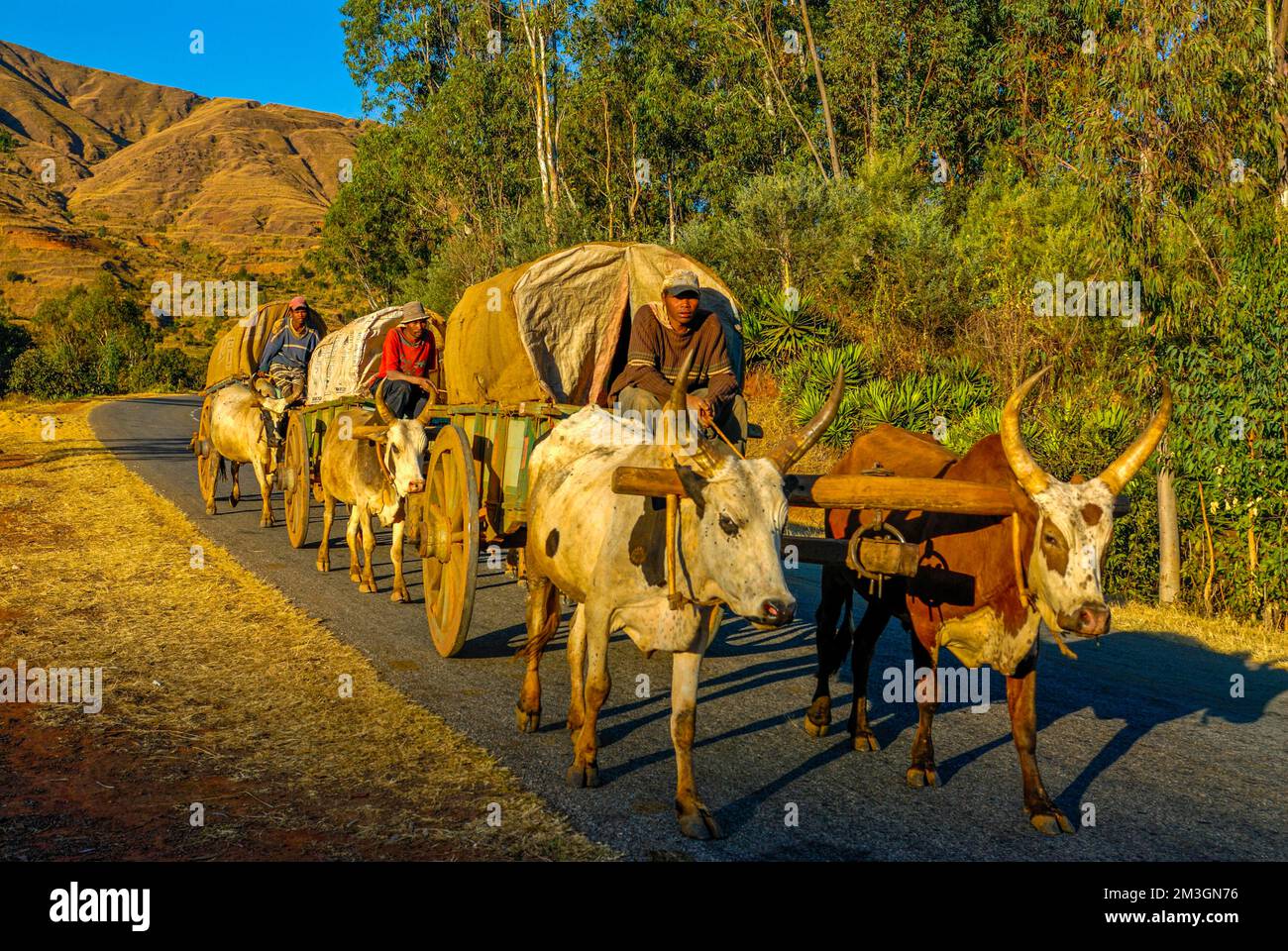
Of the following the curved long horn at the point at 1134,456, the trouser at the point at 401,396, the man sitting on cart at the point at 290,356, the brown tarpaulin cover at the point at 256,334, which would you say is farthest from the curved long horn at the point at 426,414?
the brown tarpaulin cover at the point at 256,334

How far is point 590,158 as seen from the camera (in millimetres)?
39281

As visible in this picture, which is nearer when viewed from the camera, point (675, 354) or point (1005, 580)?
point (1005, 580)

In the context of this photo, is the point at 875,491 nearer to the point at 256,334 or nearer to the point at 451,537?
the point at 451,537

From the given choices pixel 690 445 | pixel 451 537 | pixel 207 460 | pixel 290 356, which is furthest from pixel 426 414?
pixel 207 460

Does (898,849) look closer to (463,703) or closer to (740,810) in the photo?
(740,810)

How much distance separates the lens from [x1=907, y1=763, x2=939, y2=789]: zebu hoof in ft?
18.6

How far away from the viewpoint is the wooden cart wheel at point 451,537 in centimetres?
688

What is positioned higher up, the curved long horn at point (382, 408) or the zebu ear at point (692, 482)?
the curved long horn at point (382, 408)

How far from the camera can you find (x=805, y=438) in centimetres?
509

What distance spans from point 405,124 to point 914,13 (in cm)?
2224

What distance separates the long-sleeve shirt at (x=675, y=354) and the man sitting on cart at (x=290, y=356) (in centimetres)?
870

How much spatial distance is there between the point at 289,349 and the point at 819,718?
11195 mm

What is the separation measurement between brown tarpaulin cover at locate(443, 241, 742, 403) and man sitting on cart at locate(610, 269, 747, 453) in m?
0.92

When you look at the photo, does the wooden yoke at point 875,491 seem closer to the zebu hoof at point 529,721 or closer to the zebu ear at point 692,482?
the zebu ear at point 692,482
